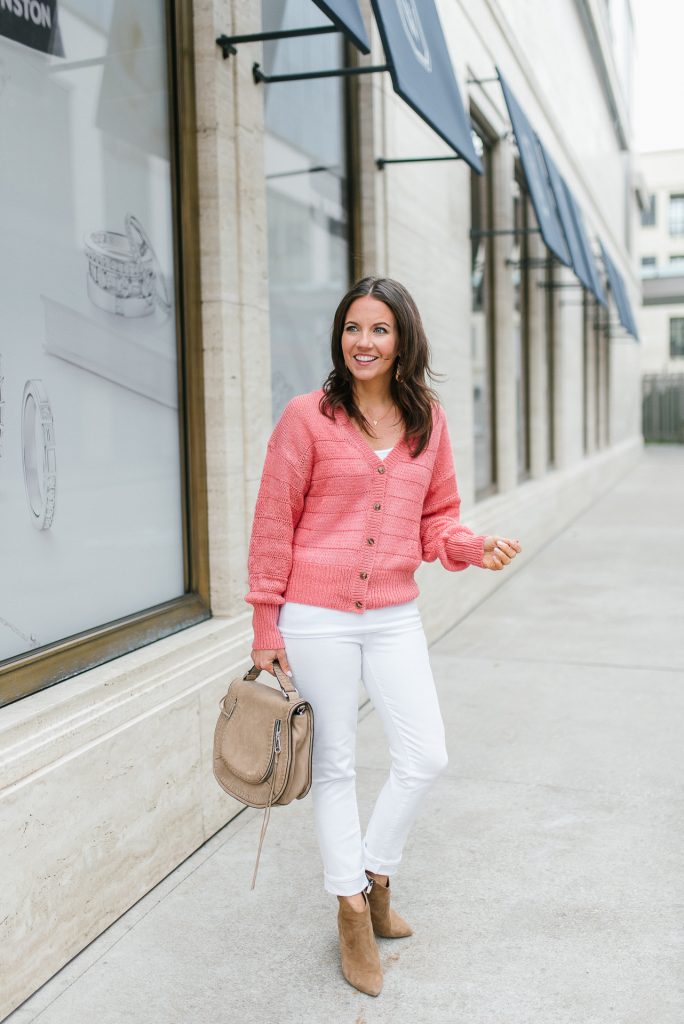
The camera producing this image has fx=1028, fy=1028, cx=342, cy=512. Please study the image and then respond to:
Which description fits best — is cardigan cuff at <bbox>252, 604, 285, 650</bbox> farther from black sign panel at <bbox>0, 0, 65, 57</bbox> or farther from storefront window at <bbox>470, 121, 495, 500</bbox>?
storefront window at <bbox>470, 121, 495, 500</bbox>

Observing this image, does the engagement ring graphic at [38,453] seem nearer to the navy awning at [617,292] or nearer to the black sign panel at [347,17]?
the black sign panel at [347,17]

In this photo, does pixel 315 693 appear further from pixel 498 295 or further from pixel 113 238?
pixel 498 295

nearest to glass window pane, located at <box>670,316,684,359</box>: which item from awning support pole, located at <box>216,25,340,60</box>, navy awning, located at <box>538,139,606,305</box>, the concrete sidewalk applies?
navy awning, located at <box>538,139,606,305</box>

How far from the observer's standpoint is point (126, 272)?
374 centimetres

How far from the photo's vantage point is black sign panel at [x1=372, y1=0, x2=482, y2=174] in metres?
4.56

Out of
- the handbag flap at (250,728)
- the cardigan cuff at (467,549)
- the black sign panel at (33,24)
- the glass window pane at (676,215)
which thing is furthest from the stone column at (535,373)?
the glass window pane at (676,215)

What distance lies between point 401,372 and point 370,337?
143mm

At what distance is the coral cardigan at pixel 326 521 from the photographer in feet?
9.02

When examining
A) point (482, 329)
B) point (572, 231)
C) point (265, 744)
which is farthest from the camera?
point (572, 231)

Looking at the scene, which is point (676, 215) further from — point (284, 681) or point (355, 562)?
point (284, 681)

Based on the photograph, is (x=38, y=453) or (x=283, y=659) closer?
(x=283, y=659)

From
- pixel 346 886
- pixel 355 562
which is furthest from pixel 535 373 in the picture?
pixel 346 886

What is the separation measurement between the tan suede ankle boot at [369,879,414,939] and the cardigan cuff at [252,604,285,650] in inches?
32.7

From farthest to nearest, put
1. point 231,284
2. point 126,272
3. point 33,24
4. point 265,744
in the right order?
point 231,284, point 126,272, point 33,24, point 265,744
